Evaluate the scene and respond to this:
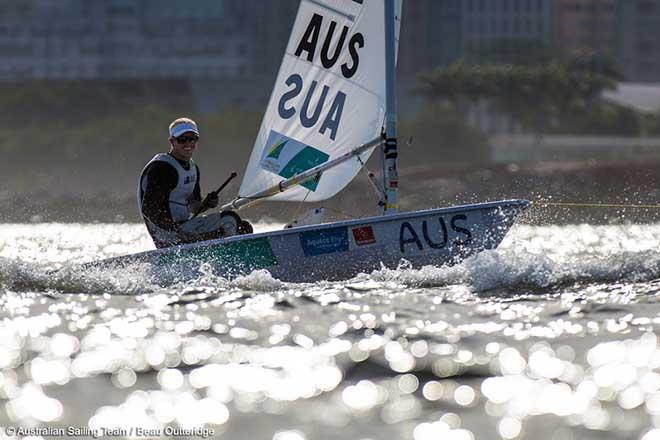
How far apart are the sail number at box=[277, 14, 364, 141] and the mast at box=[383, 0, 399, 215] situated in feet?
0.90

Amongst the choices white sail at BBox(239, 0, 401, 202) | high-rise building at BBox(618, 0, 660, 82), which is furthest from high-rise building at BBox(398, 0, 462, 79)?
white sail at BBox(239, 0, 401, 202)

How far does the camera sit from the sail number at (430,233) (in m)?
9.49

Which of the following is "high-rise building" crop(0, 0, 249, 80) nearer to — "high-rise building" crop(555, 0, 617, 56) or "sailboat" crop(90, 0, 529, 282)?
"high-rise building" crop(555, 0, 617, 56)

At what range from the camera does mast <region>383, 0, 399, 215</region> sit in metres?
10.3

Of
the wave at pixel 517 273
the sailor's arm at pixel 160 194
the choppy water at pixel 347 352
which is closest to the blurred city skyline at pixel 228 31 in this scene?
the sailor's arm at pixel 160 194

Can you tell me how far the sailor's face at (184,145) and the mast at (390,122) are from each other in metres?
1.53

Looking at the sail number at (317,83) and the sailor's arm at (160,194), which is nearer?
the sailor's arm at (160,194)

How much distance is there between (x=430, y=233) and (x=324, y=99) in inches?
74.5

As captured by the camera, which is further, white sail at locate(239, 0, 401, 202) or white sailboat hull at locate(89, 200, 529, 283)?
white sail at locate(239, 0, 401, 202)

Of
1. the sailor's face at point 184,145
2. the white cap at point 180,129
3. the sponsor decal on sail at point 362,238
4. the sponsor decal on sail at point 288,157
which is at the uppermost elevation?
the white cap at point 180,129

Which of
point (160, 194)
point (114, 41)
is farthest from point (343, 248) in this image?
point (114, 41)

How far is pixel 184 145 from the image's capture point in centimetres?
985

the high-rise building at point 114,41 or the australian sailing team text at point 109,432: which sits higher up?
the australian sailing team text at point 109,432

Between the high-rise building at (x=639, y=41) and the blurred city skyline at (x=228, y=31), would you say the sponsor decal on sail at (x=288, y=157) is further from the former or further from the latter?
the high-rise building at (x=639, y=41)
